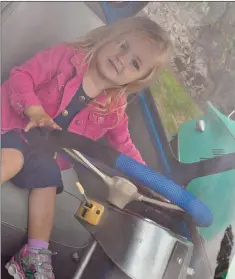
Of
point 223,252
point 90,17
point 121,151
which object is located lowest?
point 223,252

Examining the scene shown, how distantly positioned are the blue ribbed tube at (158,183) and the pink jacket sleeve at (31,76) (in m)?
0.09

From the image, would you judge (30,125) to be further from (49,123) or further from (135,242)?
(135,242)

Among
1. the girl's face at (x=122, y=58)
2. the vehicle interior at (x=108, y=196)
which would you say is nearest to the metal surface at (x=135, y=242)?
the vehicle interior at (x=108, y=196)

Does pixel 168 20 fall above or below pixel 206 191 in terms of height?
above

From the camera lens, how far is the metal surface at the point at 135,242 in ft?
1.56

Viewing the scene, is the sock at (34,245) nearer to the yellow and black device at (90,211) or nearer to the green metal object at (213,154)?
the yellow and black device at (90,211)

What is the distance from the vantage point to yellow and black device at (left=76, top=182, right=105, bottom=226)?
18.5 inches

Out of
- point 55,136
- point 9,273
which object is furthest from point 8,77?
point 9,273

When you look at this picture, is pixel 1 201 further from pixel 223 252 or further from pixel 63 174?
pixel 223 252

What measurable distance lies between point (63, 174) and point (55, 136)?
0.03 meters

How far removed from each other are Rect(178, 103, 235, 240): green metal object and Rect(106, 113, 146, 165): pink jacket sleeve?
0.04 meters

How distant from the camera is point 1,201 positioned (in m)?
0.46

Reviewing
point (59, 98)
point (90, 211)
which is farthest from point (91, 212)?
point (59, 98)

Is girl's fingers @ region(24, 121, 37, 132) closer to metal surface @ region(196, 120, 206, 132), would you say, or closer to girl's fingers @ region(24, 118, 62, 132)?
girl's fingers @ region(24, 118, 62, 132)
